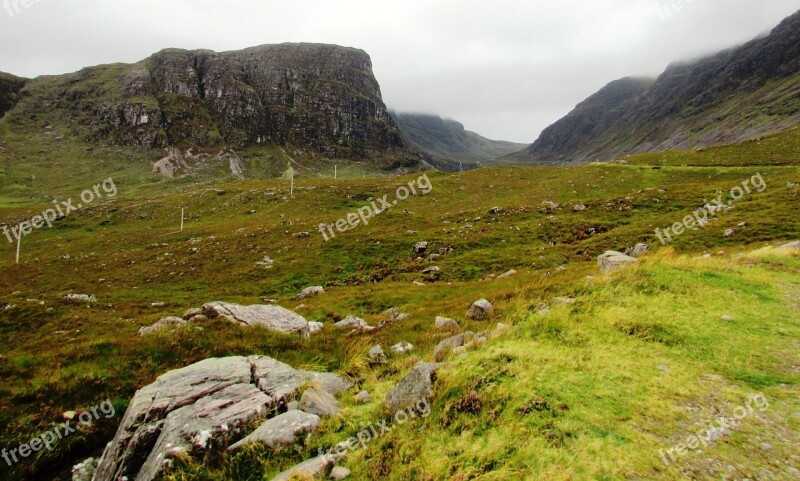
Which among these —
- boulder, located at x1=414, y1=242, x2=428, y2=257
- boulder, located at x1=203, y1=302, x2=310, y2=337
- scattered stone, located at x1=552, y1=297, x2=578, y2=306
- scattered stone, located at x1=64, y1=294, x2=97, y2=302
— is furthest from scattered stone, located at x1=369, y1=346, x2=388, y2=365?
scattered stone, located at x1=64, y1=294, x2=97, y2=302

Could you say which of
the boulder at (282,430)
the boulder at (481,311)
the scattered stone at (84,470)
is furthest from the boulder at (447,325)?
the scattered stone at (84,470)

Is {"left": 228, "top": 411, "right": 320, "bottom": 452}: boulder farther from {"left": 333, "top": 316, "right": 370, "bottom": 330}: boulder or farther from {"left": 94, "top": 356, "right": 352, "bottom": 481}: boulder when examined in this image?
{"left": 333, "top": 316, "right": 370, "bottom": 330}: boulder

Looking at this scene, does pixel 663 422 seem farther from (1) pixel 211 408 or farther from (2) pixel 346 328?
(2) pixel 346 328

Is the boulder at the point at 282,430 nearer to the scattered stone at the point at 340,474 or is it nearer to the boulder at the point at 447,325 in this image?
the scattered stone at the point at 340,474

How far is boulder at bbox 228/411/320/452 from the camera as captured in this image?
6551 millimetres

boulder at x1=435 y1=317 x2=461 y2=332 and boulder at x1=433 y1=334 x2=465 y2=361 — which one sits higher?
boulder at x1=433 y1=334 x2=465 y2=361

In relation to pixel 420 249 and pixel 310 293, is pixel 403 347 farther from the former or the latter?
pixel 420 249

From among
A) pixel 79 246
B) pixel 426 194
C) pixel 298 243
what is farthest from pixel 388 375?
pixel 79 246

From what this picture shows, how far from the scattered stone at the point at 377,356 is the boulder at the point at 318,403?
2313mm

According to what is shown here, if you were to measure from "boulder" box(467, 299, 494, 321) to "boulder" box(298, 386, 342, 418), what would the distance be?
22.3ft

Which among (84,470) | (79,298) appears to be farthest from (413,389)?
(79,298)

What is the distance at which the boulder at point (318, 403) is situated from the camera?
24.2 ft

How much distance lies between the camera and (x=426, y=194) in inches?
2758

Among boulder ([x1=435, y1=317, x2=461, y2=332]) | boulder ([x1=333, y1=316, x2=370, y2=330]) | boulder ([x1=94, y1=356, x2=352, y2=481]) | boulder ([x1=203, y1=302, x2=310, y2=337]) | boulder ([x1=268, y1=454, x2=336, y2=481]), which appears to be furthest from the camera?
boulder ([x1=333, y1=316, x2=370, y2=330])
